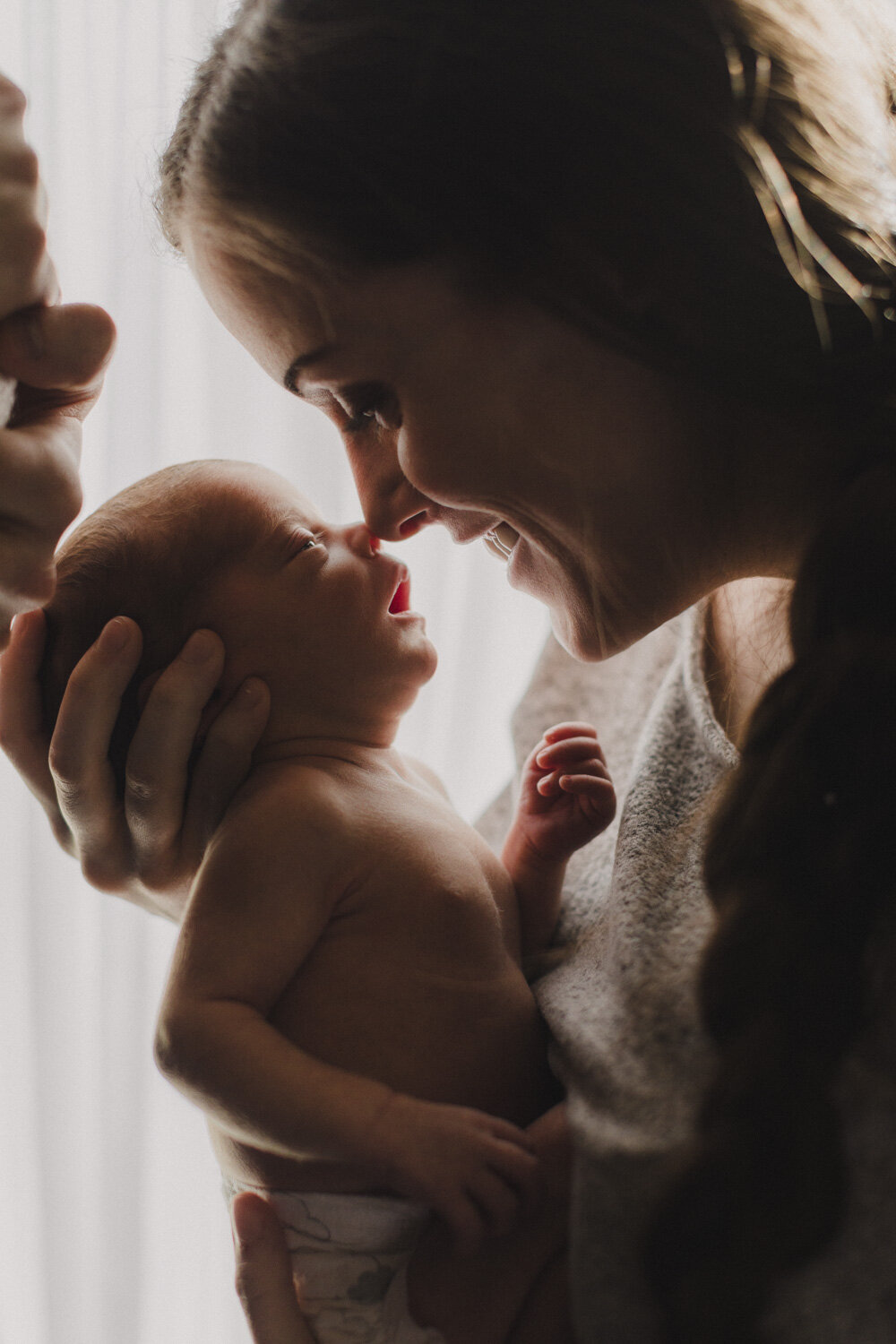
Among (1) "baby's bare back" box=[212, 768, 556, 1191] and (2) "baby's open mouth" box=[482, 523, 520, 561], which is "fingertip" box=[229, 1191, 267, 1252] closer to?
(1) "baby's bare back" box=[212, 768, 556, 1191]

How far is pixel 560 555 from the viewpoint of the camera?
864mm

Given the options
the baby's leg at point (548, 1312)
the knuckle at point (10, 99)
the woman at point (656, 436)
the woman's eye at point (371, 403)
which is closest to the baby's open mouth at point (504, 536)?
the woman at point (656, 436)

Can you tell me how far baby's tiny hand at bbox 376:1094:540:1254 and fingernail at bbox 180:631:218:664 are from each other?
414mm

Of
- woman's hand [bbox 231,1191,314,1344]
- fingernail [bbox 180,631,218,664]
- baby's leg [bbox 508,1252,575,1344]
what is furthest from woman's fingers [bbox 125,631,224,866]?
baby's leg [bbox 508,1252,575,1344]

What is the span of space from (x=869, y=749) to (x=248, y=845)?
0.50 metres

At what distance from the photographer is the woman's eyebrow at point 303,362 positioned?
2.57 ft

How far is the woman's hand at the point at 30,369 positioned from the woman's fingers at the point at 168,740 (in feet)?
0.49

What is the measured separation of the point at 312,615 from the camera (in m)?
0.96

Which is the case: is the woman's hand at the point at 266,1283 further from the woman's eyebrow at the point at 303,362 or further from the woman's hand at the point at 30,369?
the woman's eyebrow at the point at 303,362

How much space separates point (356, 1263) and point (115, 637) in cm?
56

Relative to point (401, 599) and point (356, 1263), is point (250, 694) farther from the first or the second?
point (356, 1263)

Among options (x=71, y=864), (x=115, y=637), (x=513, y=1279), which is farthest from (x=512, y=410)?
(x=71, y=864)

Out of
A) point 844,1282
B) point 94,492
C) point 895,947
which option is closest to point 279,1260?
point 844,1282

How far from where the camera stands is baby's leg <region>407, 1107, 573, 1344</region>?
2.52 ft
